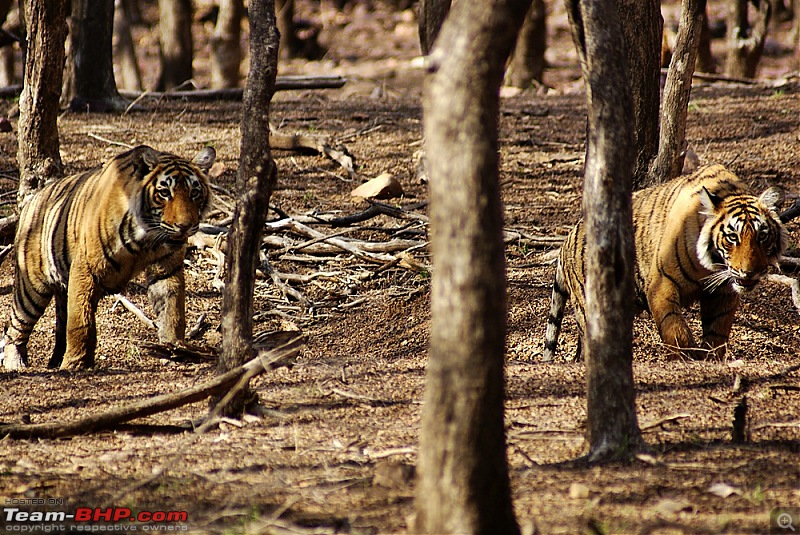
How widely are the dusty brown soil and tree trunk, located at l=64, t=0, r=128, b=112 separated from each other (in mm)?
853

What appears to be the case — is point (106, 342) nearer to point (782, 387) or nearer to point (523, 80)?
point (782, 387)

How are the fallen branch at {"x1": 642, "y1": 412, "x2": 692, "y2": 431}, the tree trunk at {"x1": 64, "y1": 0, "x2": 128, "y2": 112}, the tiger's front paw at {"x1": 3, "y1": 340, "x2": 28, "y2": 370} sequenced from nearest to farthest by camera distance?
the fallen branch at {"x1": 642, "y1": 412, "x2": 692, "y2": 431}, the tiger's front paw at {"x1": 3, "y1": 340, "x2": 28, "y2": 370}, the tree trunk at {"x1": 64, "y1": 0, "x2": 128, "y2": 112}

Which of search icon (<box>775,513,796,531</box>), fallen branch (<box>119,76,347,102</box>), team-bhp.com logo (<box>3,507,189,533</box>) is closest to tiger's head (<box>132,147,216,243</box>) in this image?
team-bhp.com logo (<box>3,507,189,533</box>)

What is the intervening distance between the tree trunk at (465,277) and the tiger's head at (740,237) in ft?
10.6

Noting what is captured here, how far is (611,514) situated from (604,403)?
59 centimetres

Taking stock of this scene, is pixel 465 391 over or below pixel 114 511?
over

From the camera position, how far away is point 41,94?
699cm

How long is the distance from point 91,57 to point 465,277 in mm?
9479

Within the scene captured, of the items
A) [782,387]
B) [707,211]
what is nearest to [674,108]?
[707,211]

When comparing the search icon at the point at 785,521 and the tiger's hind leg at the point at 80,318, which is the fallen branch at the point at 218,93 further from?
the search icon at the point at 785,521

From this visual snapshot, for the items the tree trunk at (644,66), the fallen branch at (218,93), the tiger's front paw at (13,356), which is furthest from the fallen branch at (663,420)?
the fallen branch at (218,93)

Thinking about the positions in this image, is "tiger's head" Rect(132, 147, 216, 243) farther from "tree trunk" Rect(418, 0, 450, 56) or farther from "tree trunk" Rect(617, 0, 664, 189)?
"tree trunk" Rect(617, 0, 664, 189)

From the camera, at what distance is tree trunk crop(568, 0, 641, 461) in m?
3.60

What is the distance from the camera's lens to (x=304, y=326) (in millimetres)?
7344
